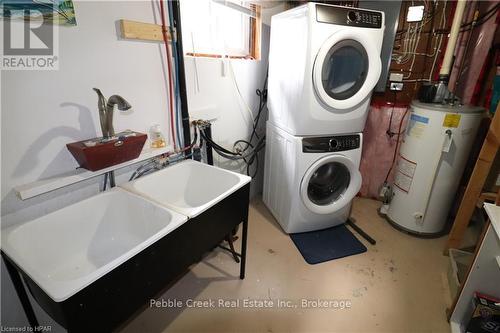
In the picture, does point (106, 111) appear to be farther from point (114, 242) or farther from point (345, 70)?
point (345, 70)

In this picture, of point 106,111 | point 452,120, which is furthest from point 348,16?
point 106,111

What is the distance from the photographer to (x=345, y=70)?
1898 millimetres

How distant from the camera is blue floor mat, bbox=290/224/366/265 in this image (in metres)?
1.99

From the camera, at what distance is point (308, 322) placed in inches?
58.8

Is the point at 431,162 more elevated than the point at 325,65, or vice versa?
the point at 325,65

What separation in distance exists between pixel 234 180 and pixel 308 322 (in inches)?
36.4

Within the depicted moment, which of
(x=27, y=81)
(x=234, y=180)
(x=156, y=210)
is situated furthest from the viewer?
(x=234, y=180)

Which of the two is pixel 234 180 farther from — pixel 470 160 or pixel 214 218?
pixel 470 160

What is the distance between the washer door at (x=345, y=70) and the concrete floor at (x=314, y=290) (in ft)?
3.85

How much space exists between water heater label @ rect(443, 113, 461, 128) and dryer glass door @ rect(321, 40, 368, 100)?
2.16 ft

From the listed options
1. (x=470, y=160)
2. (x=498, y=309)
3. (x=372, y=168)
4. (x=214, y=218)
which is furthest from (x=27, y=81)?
(x=470, y=160)

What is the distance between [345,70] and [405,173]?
39.4 inches

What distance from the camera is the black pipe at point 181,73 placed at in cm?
147

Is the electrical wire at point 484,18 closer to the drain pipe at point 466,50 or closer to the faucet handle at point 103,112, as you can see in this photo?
the drain pipe at point 466,50
